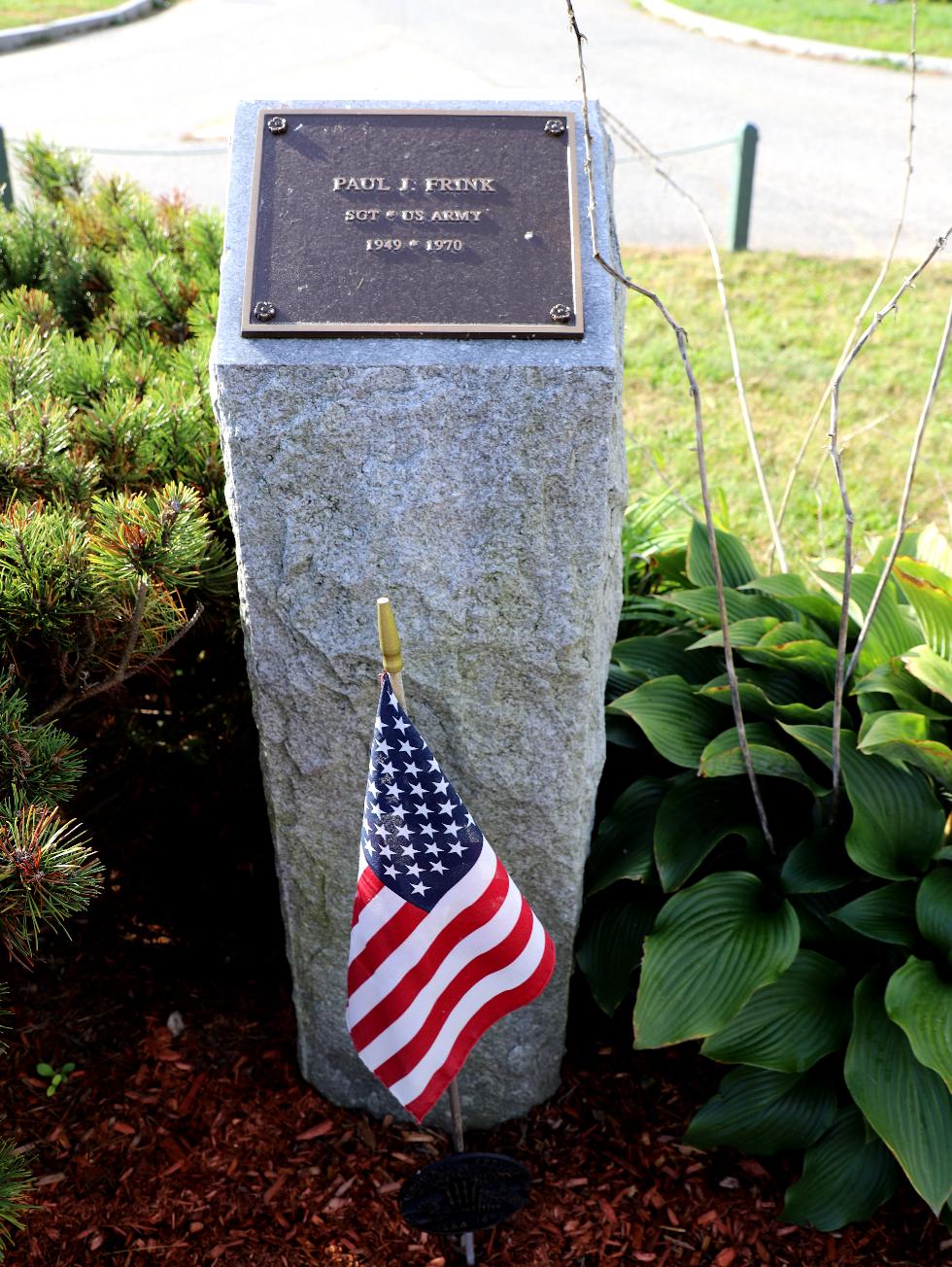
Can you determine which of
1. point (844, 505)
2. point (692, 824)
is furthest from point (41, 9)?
point (844, 505)

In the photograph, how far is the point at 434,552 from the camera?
204cm

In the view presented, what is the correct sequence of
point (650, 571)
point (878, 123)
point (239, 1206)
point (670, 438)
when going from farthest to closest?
point (878, 123)
point (670, 438)
point (650, 571)
point (239, 1206)

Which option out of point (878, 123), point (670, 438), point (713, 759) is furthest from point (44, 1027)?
point (878, 123)

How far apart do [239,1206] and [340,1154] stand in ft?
0.76

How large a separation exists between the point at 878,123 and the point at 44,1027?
9602 mm

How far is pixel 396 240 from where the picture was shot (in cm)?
207

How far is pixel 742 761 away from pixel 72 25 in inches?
533

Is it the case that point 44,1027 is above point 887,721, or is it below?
below

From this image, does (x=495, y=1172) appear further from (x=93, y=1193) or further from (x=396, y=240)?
(x=396, y=240)

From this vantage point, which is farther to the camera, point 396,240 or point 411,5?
point 411,5

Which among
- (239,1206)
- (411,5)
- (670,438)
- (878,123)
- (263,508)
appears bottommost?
(239,1206)

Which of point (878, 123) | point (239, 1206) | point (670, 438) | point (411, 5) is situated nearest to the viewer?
point (239, 1206)

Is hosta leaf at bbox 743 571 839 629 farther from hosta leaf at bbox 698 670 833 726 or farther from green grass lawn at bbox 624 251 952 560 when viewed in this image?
green grass lawn at bbox 624 251 952 560

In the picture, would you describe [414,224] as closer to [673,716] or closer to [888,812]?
[673,716]
